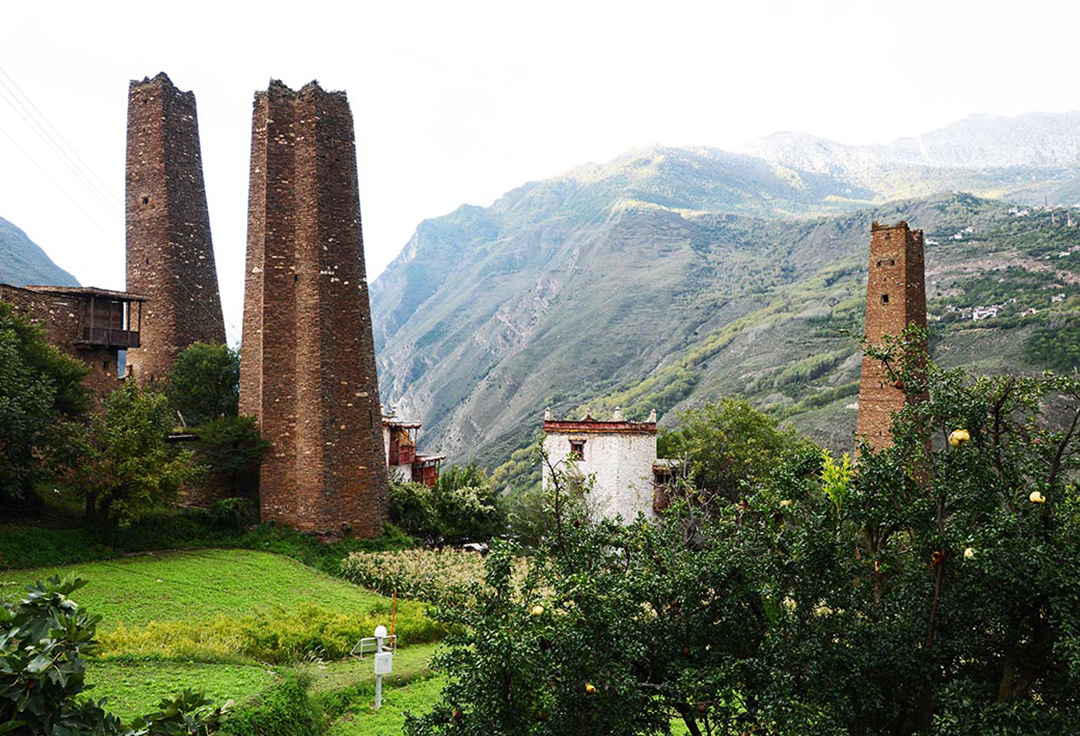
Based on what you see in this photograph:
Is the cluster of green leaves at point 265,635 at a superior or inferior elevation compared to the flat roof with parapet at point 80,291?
A: inferior

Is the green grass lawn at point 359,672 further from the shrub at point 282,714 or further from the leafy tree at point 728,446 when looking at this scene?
the leafy tree at point 728,446

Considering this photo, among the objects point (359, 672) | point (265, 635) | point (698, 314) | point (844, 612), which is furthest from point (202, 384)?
point (698, 314)

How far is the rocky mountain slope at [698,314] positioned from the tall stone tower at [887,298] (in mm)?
16082

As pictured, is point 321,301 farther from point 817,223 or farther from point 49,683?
point 817,223

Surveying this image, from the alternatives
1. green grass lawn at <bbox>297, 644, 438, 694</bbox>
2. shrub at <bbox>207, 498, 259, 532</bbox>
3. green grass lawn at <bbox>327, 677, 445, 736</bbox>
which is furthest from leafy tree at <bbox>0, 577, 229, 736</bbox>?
shrub at <bbox>207, 498, 259, 532</bbox>

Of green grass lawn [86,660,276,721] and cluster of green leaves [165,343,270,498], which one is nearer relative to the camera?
green grass lawn [86,660,276,721]

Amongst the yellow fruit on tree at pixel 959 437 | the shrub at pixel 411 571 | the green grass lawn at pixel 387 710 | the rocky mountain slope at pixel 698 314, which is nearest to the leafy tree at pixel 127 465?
the shrub at pixel 411 571

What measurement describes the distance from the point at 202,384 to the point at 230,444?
441 centimetres

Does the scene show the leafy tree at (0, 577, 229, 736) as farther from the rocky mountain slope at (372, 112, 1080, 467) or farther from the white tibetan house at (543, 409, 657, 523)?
the white tibetan house at (543, 409, 657, 523)

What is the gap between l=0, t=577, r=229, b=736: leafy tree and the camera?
283 centimetres

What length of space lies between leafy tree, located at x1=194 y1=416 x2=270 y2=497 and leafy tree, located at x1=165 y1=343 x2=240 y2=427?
2.88 metres

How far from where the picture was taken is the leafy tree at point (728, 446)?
30703 millimetres

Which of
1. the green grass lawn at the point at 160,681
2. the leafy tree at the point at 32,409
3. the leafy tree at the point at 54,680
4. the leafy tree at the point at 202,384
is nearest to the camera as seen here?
the leafy tree at the point at 54,680

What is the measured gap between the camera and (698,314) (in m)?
106
